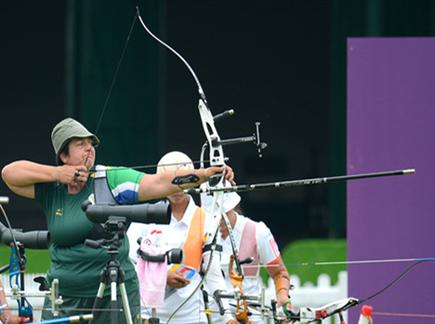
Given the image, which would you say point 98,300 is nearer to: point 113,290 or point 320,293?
point 113,290

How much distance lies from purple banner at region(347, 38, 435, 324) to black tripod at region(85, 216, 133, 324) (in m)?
2.00

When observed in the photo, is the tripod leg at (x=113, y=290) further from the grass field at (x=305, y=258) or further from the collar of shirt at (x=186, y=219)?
the grass field at (x=305, y=258)

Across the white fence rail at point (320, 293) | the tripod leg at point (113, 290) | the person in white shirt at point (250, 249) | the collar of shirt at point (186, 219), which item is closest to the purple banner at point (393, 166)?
the person in white shirt at point (250, 249)

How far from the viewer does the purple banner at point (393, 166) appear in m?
6.89

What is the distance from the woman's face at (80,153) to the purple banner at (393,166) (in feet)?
5.68

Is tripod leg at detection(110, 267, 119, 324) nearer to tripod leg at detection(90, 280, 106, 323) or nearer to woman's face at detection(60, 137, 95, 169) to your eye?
tripod leg at detection(90, 280, 106, 323)

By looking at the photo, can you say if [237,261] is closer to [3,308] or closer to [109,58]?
[3,308]

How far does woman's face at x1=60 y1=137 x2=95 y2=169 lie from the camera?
5738 mm

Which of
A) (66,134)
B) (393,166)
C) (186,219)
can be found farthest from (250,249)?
(66,134)

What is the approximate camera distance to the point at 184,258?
618 cm

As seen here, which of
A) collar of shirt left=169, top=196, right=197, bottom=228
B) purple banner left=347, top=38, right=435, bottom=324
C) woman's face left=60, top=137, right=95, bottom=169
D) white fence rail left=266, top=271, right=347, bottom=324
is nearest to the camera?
woman's face left=60, top=137, right=95, bottom=169

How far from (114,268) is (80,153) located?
721mm

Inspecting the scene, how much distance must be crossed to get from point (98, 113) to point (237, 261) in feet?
20.4

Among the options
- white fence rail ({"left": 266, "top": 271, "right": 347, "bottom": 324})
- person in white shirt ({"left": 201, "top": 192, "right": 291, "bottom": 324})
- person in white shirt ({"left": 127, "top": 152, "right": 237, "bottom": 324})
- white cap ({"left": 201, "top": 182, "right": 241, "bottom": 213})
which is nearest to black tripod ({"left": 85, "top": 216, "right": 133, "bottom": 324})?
person in white shirt ({"left": 127, "top": 152, "right": 237, "bottom": 324})
